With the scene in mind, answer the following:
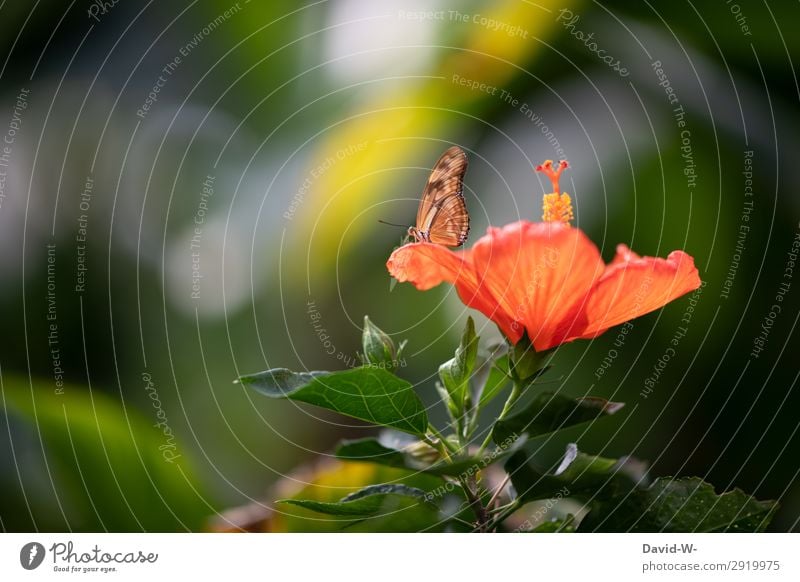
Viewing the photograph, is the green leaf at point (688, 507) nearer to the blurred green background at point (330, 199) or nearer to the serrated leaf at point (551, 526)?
the serrated leaf at point (551, 526)

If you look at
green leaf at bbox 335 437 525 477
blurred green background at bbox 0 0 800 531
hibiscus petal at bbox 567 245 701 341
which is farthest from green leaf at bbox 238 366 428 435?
blurred green background at bbox 0 0 800 531

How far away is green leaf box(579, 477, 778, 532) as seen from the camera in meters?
0.49

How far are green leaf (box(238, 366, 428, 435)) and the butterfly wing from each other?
0.17 metres

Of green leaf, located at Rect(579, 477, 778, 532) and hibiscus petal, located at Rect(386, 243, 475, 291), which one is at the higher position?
hibiscus petal, located at Rect(386, 243, 475, 291)

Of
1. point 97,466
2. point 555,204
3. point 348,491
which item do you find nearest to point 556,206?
point 555,204

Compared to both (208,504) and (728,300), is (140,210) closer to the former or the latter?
(208,504)

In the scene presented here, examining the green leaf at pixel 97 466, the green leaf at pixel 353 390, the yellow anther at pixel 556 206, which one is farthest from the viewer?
the green leaf at pixel 97 466

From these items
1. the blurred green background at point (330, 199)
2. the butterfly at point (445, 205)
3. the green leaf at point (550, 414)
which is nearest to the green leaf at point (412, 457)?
the green leaf at point (550, 414)

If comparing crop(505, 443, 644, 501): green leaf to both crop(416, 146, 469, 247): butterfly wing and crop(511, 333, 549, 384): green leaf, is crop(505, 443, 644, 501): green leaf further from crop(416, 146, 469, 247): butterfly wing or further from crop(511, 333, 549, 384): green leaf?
crop(416, 146, 469, 247): butterfly wing

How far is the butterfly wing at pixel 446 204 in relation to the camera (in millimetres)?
567

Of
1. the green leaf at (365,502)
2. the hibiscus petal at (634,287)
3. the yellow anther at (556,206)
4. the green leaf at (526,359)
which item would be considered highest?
the yellow anther at (556,206)

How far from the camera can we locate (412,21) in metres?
0.89

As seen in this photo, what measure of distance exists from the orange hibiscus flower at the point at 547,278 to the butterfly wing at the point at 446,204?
0.29 feet

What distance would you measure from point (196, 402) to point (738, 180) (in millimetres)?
677
